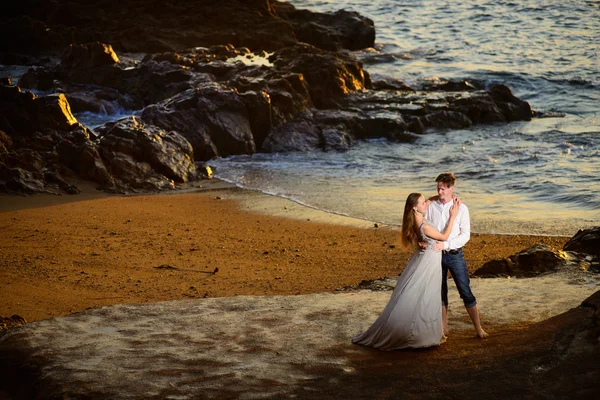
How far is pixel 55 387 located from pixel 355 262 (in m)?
5.61

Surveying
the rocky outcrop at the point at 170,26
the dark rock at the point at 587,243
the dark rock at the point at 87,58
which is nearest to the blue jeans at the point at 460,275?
the dark rock at the point at 587,243

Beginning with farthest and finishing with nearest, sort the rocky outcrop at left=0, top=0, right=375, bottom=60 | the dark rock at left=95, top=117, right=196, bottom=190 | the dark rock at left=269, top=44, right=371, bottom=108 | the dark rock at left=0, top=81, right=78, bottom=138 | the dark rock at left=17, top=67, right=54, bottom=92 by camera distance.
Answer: the rocky outcrop at left=0, top=0, right=375, bottom=60, the dark rock at left=17, top=67, right=54, bottom=92, the dark rock at left=269, top=44, right=371, bottom=108, the dark rock at left=0, top=81, right=78, bottom=138, the dark rock at left=95, top=117, right=196, bottom=190

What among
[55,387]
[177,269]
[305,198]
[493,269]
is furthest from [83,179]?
[55,387]

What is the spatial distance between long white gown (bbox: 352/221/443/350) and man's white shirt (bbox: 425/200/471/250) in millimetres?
128

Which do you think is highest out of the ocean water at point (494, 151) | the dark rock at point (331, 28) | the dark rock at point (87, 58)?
the dark rock at point (331, 28)

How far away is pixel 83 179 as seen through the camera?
15305mm

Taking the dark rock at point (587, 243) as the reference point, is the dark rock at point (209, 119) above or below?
above

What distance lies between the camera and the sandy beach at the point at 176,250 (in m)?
9.45

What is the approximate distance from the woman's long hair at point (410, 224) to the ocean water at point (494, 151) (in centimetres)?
628

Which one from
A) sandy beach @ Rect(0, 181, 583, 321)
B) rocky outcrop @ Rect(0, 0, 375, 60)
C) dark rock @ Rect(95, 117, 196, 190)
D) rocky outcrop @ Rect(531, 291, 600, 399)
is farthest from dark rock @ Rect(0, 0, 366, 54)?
rocky outcrop @ Rect(531, 291, 600, 399)

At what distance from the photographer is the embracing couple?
665cm

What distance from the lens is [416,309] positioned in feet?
22.0

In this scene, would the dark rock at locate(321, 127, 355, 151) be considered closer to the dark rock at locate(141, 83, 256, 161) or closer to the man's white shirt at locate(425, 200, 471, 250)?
the dark rock at locate(141, 83, 256, 161)

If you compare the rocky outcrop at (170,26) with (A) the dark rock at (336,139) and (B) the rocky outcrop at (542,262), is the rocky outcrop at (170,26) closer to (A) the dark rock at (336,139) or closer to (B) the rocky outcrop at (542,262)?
(A) the dark rock at (336,139)
